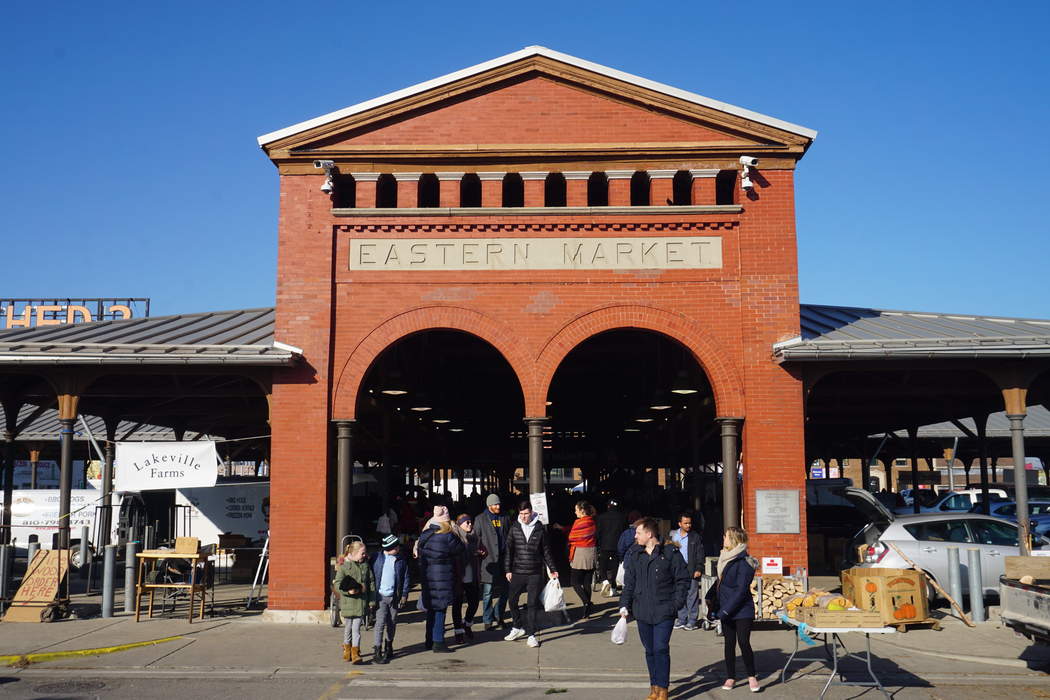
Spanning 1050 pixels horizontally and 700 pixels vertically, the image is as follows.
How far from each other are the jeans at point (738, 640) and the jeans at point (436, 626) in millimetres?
3946

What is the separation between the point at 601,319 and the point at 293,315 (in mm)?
5267

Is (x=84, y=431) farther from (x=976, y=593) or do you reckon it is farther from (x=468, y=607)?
(x=976, y=593)

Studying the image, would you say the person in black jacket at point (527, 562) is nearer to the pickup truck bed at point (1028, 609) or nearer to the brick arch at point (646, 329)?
the brick arch at point (646, 329)

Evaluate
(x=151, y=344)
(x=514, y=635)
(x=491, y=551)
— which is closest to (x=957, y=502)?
(x=491, y=551)

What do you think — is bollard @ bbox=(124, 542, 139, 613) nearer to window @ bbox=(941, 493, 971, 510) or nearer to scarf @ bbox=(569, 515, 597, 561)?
scarf @ bbox=(569, 515, 597, 561)

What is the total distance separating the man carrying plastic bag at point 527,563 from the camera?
517 inches

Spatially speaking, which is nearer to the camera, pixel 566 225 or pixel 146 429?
pixel 566 225

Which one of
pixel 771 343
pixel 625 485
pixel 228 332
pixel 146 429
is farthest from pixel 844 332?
pixel 146 429

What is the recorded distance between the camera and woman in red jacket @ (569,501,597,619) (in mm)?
14992

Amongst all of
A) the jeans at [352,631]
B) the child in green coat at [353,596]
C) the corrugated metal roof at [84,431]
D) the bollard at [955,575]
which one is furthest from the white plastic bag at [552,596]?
the corrugated metal roof at [84,431]

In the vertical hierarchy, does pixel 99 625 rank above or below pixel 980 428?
below

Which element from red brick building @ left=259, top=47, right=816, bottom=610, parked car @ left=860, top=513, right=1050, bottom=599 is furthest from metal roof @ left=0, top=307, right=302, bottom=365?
parked car @ left=860, top=513, right=1050, bottom=599

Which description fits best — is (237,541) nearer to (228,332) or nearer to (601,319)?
Result: (228,332)

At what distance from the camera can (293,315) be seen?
52.4ft
